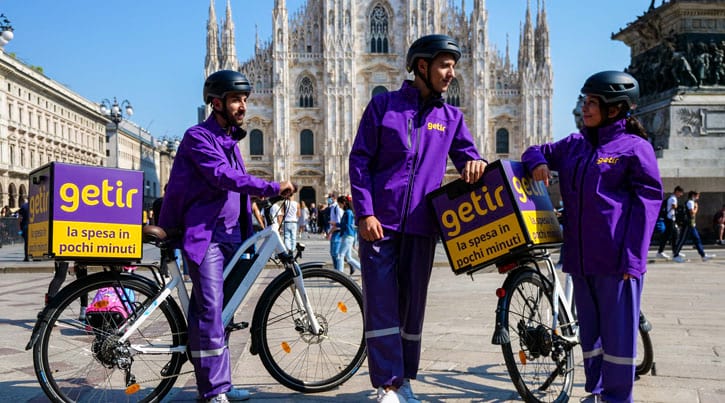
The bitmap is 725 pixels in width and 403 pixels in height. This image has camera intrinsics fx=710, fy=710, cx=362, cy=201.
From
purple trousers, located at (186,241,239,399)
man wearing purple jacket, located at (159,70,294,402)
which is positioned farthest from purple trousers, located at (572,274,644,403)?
purple trousers, located at (186,241,239,399)

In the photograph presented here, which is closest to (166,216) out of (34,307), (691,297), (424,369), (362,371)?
(362,371)

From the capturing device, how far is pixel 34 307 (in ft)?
22.8

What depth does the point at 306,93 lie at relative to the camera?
149 feet

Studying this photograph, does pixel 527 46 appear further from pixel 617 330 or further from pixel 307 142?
pixel 617 330

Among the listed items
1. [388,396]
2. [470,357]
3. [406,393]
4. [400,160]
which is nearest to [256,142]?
[470,357]

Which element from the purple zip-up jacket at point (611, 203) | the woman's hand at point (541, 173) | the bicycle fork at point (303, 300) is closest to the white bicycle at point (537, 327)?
the purple zip-up jacket at point (611, 203)

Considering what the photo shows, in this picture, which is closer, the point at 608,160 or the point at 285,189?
the point at 608,160

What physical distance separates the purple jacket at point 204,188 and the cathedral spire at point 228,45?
4317 centimetres

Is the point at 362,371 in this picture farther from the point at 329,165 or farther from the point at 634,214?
the point at 329,165

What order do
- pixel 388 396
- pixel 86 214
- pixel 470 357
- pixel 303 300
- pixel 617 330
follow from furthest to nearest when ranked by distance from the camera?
pixel 470 357 < pixel 303 300 < pixel 86 214 < pixel 388 396 < pixel 617 330

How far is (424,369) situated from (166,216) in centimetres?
163

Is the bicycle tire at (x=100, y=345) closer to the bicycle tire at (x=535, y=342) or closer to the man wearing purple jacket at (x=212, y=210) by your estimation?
the man wearing purple jacket at (x=212, y=210)

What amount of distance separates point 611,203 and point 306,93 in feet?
143

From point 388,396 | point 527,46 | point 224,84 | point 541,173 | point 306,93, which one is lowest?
point 388,396
